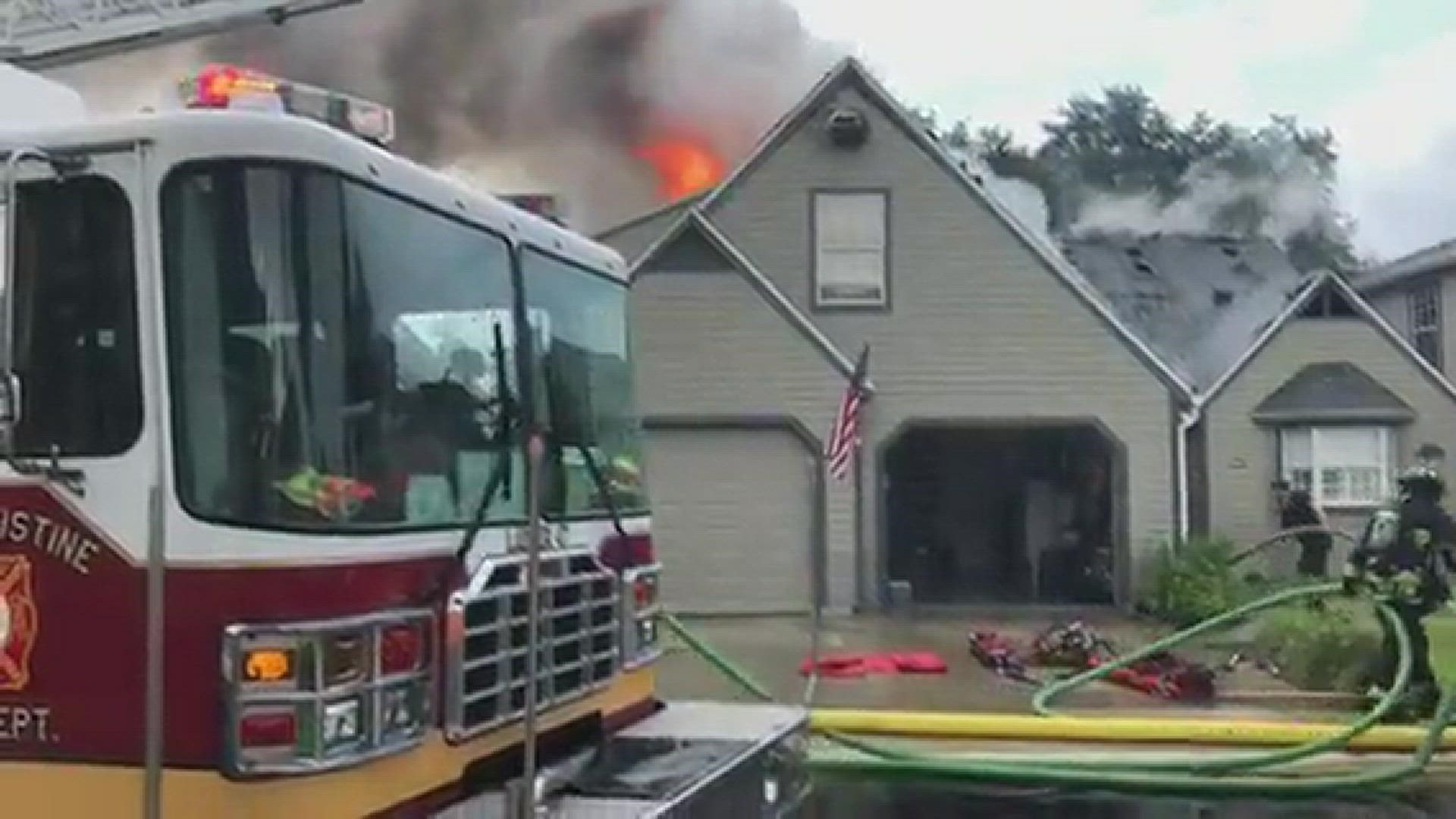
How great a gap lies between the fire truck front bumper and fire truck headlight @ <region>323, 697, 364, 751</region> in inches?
19.8

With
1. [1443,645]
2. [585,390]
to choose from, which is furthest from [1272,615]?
[585,390]

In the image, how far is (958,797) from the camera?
856 cm

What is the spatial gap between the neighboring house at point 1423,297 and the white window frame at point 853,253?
447 inches

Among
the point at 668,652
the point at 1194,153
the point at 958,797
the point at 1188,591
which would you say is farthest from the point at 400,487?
the point at 1194,153

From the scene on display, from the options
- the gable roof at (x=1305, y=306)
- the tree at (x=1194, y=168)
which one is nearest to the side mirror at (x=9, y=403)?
the gable roof at (x=1305, y=306)

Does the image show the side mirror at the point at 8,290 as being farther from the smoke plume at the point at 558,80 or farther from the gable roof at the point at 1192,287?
the gable roof at the point at 1192,287

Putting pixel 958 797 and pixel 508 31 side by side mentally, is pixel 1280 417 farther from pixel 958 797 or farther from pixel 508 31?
pixel 958 797

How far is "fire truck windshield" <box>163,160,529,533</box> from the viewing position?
3.37 metres

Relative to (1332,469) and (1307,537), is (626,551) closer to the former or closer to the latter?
(1307,537)

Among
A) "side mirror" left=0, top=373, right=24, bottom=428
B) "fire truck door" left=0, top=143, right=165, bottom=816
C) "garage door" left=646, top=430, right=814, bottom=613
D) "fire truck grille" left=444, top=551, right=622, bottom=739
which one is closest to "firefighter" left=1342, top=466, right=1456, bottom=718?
"fire truck grille" left=444, top=551, right=622, bottom=739

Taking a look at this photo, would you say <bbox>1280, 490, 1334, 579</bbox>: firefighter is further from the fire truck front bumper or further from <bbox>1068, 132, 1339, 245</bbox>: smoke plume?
<bbox>1068, 132, 1339, 245</bbox>: smoke plume

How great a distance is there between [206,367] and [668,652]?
11.0 m

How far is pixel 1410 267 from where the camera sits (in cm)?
2981

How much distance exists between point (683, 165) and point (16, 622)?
69.2 ft
